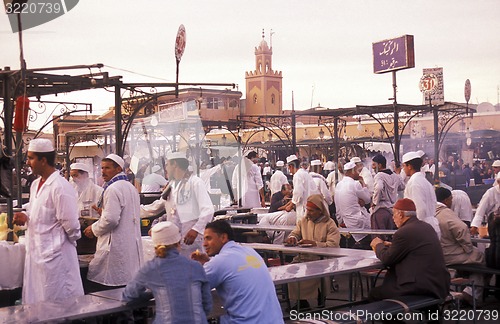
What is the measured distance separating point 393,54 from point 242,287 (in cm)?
1481

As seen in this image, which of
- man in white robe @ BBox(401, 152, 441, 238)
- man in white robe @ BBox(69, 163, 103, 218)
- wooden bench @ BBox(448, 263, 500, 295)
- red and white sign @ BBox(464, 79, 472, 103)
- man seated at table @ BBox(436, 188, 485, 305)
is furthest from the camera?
red and white sign @ BBox(464, 79, 472, 103)

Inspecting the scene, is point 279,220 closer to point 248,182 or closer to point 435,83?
point 248,182

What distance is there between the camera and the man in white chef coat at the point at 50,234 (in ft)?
17.0

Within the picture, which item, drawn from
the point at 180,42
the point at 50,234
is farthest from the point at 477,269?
the point at 180,42

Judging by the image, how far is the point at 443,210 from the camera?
793 centimetres

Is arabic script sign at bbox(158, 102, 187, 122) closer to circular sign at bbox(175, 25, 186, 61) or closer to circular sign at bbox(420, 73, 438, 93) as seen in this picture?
circular sign at bbox(175, 25, 186, 61)

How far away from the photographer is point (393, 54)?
60.1 ft

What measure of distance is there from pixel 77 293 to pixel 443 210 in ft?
14.7

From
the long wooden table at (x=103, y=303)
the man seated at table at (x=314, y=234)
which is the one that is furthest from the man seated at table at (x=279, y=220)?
the long wooden table at (x=103, y=303)

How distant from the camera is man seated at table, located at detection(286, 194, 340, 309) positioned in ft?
24.7

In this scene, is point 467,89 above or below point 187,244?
above

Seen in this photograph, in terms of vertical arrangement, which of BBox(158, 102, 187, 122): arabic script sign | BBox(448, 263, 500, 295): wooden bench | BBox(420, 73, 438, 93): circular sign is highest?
BBox(420, 73, 438, 93): circular sign

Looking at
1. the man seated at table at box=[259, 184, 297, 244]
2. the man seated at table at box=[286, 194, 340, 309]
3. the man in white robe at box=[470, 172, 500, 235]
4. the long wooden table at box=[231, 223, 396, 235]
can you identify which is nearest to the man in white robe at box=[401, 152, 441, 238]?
the man seated at table at box=[286, 194, 340, 309]

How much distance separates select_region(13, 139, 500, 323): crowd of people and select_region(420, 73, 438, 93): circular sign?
14677mm
